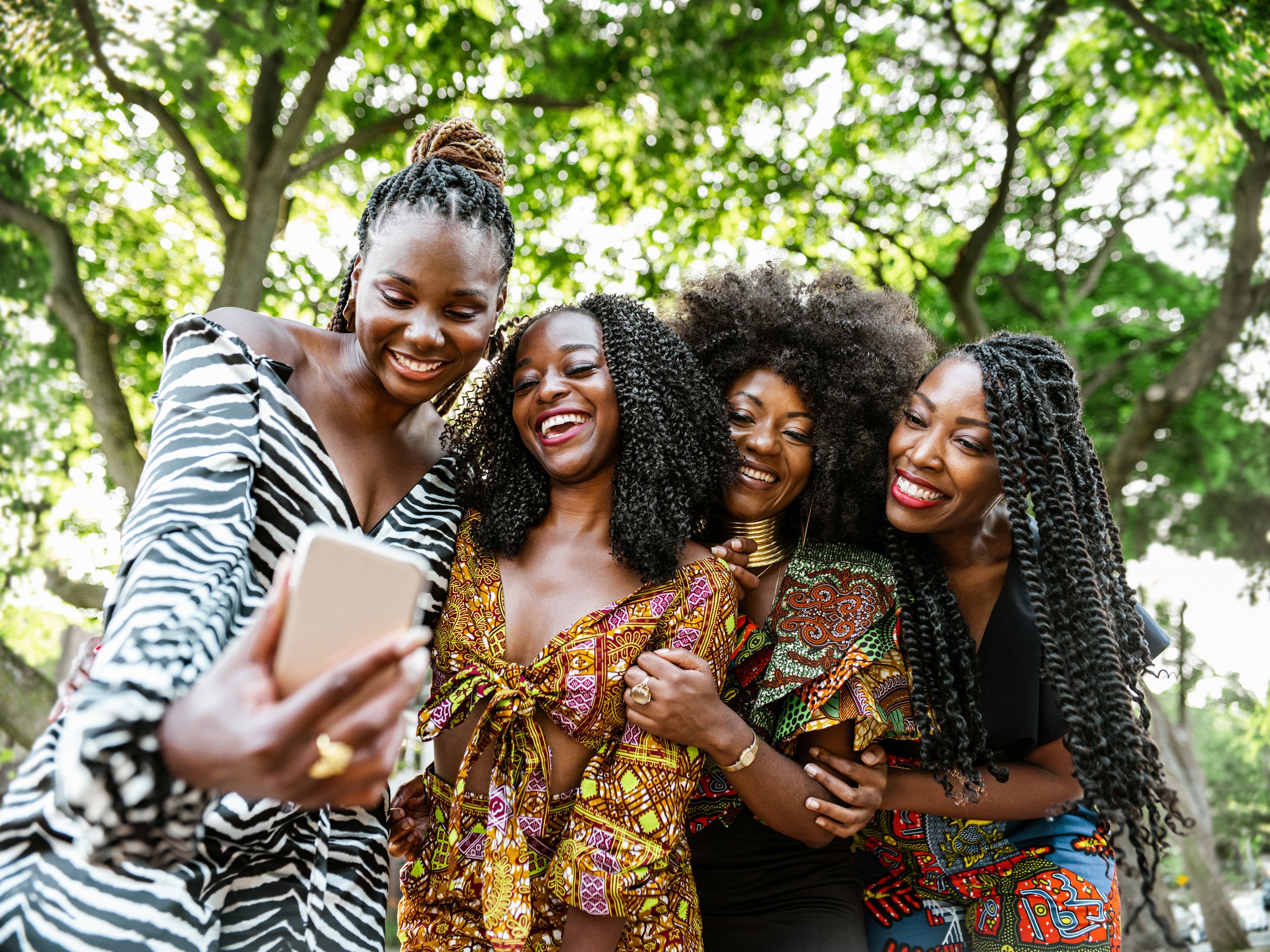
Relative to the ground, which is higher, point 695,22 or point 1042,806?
point 695,22

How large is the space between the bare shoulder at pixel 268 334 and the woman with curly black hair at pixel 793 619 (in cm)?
134

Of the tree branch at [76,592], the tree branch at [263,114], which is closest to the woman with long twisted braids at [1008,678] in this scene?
the tree branch at [263,114]

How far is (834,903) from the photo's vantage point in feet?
10.4

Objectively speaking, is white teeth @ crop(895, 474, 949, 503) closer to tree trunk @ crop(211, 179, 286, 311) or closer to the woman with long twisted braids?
the woman with long twisted braids

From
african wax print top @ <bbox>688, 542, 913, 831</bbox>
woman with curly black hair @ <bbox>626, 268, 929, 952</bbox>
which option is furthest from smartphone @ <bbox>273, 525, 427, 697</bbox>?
african wax print top @ <bbox>688, 542, 913, 831</bbox>

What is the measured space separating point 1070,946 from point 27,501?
8918 millimetres

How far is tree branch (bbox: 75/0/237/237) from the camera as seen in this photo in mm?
6180

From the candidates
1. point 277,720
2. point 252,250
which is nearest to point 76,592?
point 252,250

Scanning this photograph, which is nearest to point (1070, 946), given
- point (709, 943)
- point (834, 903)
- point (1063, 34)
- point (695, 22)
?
point (834, 903)

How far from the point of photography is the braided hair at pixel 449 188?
109 inches

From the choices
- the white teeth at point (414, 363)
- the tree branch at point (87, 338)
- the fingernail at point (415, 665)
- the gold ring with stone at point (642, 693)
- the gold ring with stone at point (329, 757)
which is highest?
the tree branch at point (87, 338)

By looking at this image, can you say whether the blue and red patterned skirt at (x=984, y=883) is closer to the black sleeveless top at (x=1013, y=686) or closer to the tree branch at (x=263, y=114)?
the black sleeveless top at (x=1013, y=686)

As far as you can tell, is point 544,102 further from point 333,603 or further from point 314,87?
point 333,603

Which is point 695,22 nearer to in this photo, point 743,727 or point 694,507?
point 694,507
